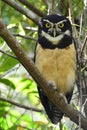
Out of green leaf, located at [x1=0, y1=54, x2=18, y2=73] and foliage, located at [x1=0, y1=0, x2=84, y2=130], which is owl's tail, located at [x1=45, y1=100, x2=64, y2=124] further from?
green leaf, located at [x1=0, y1=54, x2=18, y2=73]

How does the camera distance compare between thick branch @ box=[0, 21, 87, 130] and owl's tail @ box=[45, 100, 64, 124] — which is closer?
thick branch @ box=[0, 21, 87, 130]

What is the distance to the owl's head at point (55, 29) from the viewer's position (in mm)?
3203

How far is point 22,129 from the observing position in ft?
10.8

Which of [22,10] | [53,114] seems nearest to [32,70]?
[22,10]

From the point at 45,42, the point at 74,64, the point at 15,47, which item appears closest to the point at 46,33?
the point at 45,42

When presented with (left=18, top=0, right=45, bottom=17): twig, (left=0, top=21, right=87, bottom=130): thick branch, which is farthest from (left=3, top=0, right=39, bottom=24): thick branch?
(left=0, top=21, right=87, bottom=130): thick branch

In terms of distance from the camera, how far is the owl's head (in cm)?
320

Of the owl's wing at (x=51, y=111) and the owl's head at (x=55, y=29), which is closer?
the owl's head at (x=55, y=29)

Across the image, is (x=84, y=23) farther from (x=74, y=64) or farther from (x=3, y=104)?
(x=3, y=104)

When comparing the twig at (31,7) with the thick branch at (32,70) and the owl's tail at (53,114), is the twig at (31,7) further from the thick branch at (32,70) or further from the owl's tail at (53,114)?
the thick branch at (32,70)

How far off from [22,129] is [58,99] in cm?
62

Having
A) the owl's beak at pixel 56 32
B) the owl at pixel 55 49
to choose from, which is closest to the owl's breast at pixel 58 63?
the owl at pixel 55 49

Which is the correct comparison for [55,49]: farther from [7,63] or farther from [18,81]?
[18,81]

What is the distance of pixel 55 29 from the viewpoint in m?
3.26
